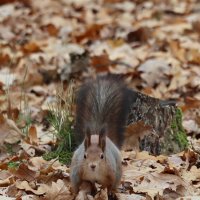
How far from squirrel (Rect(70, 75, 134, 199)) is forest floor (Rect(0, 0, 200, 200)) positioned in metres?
0.13

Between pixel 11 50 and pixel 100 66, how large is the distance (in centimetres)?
123

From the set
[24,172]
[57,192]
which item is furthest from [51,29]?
[57,192]

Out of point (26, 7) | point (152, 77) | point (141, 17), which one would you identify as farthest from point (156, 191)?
point (26, 7)

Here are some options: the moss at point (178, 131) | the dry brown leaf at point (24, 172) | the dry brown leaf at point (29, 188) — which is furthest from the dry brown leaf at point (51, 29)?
the dry brown leaf at point (29, 188)

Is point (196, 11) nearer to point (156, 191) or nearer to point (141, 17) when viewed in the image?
point (141, 17)

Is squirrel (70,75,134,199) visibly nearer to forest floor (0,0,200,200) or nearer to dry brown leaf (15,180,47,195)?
forest floor (0,0,200,200)

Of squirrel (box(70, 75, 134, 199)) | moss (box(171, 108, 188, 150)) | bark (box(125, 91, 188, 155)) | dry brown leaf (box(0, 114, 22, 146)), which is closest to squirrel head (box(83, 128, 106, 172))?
squirrel (box(70, 75, 134, 199))

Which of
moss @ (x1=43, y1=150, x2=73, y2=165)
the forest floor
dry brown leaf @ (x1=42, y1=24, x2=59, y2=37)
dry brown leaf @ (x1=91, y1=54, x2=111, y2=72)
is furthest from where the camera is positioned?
dry brown leaf @ (x1=42, y1=24, x2=59, y2=37)

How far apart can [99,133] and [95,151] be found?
0.50ft

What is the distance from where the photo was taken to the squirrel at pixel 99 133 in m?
3.72

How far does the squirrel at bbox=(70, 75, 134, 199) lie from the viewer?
12.2 feet

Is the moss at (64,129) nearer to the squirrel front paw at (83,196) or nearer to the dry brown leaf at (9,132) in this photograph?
the dry brown leaf at (9,132)

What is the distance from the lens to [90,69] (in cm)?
697

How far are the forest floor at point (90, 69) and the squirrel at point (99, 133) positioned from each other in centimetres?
13
